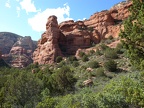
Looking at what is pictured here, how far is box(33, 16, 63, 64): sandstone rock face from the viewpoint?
5425 cm

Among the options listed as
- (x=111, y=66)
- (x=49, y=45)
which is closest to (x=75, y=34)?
(x=49, y=45)

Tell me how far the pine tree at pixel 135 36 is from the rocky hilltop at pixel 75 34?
127 ft

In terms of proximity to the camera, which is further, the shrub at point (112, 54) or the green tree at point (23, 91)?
the shrub at point (112, 54)

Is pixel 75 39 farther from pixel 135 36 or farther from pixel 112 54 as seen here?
pixel 135 36

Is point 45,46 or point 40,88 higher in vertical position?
point 45,46

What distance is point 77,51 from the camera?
54.3 m

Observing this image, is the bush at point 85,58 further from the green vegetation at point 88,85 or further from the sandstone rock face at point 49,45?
the sandstone rock face at point 49,45

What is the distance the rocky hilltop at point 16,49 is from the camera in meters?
98.1

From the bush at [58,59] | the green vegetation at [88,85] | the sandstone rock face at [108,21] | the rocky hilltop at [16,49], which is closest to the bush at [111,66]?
the green vegetation at [88,85]

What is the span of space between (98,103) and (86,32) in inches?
1683

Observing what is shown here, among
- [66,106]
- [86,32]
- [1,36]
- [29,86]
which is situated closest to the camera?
[66,106]

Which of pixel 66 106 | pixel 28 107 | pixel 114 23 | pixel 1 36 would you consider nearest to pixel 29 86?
pixel 28 107

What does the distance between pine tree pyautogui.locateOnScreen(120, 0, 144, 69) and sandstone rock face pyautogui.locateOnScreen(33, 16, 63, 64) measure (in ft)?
127

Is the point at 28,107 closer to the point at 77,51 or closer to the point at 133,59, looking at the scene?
the point at 133,59
